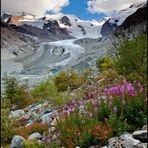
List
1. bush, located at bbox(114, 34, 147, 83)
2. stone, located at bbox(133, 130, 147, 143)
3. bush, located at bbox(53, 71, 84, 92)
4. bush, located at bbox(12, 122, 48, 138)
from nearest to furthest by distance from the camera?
stone, located at bbox(133, 130, 147, 143)
bush, located at bbox(12, 122, 48, 138)
bush, located at bbox(114, 34, 147, 83)
bush, located at bbox(53, 71, 84, 92)

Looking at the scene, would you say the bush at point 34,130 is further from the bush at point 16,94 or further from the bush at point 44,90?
the bush at point 16,94

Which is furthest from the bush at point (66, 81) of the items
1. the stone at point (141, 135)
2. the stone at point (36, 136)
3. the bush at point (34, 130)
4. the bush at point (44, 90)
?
the stone at point (141, 135)

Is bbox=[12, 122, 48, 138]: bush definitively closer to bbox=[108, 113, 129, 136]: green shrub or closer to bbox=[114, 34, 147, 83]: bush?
bbox=[114, 34, 147, 83]: bush

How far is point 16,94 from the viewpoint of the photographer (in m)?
18.5

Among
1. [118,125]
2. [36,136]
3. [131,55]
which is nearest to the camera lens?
[118,125]

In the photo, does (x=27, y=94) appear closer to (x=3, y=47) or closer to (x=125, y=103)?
(x=125, y=103)

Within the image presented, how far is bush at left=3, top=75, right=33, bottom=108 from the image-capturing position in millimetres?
18406

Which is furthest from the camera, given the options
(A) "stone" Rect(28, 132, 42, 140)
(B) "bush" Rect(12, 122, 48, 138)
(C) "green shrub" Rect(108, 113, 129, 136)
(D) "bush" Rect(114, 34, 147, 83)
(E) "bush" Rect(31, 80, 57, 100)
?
(E) "bush" Rect(31, 80, 57, 100)

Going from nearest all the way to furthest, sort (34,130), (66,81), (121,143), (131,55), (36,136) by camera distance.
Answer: (121,143)
(36,136)
(34,130)
(131,55)
(66,81)

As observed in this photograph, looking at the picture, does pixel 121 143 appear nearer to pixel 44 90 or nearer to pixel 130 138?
pixel 130 138

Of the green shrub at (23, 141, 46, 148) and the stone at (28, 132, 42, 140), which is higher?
the green shrub at (23, 141, 46, 148)

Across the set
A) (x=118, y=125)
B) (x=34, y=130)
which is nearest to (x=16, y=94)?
(x=34, y=130)

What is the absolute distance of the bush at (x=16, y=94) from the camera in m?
18.4

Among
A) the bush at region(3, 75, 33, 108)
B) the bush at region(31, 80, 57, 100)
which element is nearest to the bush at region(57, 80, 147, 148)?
the bush at region(31, 80, 57, 100)
